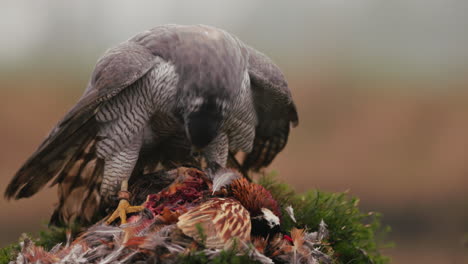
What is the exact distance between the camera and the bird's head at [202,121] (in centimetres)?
122

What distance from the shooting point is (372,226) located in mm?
1411

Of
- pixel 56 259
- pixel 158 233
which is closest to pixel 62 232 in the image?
pixel 56 259

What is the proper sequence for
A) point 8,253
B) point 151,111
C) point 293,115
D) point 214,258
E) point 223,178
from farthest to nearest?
point 293,115, point 151,111, point 8,253, point 223,178, point 214,258

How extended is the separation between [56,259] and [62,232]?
482 millimetres

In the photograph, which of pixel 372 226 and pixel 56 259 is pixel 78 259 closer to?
pixel 56 259

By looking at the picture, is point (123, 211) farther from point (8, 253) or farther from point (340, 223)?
point (340, 223)

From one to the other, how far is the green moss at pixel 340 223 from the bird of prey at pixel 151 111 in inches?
10.6

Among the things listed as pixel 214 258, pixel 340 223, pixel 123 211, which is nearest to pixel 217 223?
pixel 214 258

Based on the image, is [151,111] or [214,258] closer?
[214,258]

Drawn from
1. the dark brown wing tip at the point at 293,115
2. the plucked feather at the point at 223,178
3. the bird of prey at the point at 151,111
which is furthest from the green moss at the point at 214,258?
the dark brown wing tip at the point at 293,115

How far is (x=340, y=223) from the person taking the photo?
49.6 inches

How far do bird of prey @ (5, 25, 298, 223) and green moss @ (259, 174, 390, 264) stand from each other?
0.27 metres

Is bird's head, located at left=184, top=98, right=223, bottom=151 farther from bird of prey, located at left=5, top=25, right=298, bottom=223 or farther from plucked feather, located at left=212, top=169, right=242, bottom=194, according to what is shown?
plucked feather, located at left=212, top=169, right=242, bottom=194

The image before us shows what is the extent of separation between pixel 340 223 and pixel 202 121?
0.49m
